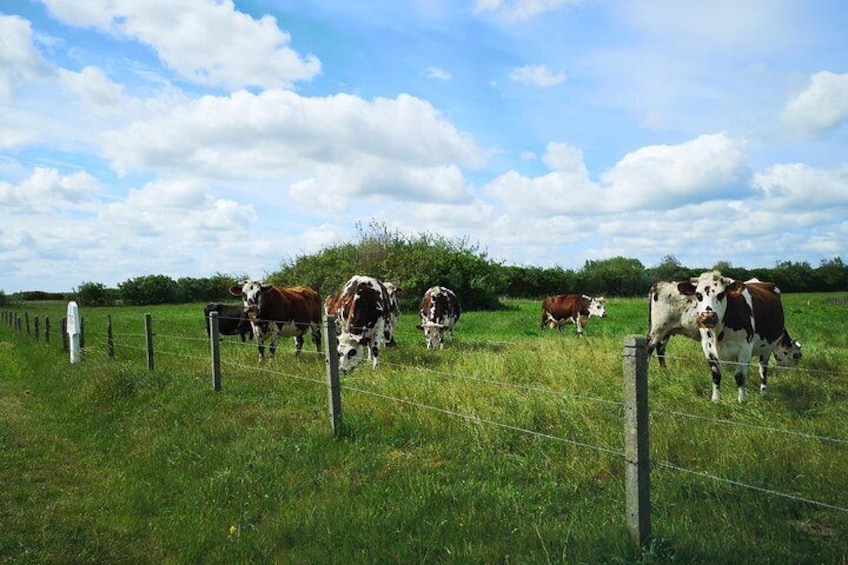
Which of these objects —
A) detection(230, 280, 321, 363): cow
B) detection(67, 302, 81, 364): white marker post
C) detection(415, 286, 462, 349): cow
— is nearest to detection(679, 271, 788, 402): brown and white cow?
detection(415, 286, 462, 349): cow

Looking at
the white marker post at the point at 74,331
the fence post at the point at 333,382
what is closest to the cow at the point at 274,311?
the white marker post at the point at 74,331

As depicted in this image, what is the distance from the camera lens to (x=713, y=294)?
9750 millimetres

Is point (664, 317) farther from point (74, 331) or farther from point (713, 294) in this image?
point (74, 331)

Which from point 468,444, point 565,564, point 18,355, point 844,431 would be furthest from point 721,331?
point 18,355

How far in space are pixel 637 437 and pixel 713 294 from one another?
21.5ft

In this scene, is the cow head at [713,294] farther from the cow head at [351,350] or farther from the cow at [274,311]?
the cow at [274,311]

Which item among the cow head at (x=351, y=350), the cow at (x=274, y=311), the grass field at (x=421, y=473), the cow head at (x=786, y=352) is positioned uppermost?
the cow at (x=274, y=311)

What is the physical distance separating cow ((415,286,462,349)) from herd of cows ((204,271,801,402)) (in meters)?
0.03

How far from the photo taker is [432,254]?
39.2 metres

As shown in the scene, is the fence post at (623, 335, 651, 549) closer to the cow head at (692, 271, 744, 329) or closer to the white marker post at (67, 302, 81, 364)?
the cow head at (692, 271, 744, 329)

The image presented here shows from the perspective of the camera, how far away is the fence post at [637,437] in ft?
13.0

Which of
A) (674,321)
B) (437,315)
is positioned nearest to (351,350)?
(674,321)

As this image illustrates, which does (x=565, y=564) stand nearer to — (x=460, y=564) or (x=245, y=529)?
(x=460, y=564)

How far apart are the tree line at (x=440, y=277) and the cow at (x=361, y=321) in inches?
525
